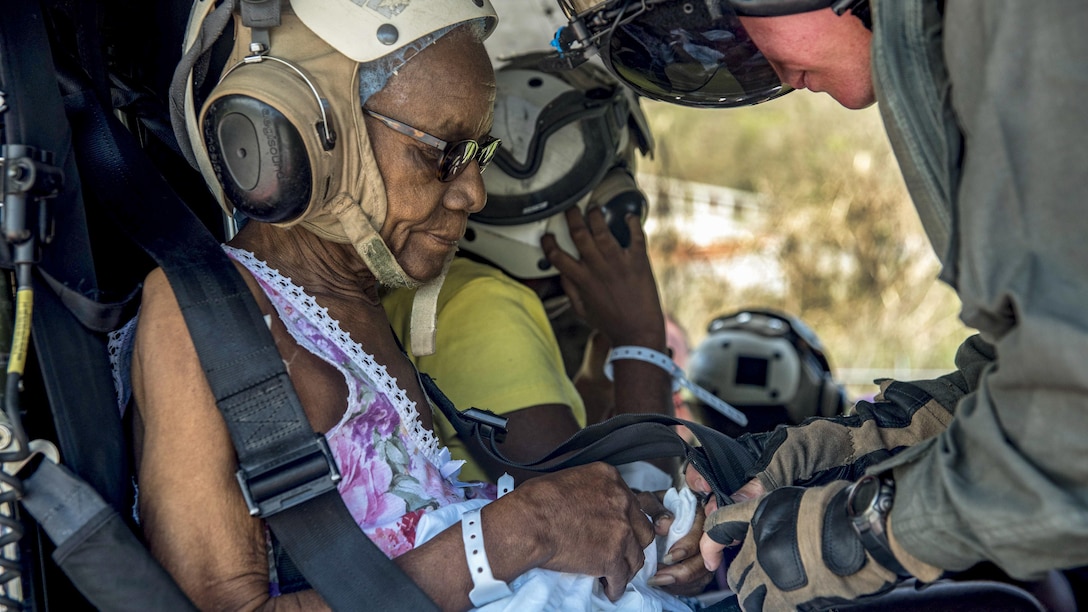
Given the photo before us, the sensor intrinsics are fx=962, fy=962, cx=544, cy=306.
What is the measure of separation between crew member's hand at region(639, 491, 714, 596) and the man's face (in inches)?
35.5

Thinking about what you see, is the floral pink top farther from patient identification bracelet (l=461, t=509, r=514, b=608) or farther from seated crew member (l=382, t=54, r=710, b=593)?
seated crew member (l=382, t=54, r=710, b=593)

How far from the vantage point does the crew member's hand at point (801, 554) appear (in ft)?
4.99

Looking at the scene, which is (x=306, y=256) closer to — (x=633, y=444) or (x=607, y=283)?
(x=633, y=444)

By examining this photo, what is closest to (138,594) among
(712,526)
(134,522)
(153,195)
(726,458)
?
(134,522)

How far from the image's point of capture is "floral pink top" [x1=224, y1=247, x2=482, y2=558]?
186 centimetres

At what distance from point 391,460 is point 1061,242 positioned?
50.3 inches

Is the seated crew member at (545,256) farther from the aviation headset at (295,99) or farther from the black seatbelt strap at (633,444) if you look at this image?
the aviation headset at (295,99)

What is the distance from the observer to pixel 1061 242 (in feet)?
3.84

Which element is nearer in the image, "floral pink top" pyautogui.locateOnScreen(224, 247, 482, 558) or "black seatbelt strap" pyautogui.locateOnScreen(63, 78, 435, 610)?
"black seatbelt strap" pyautogui.locateOnScreen(63, 78, 435, 610)

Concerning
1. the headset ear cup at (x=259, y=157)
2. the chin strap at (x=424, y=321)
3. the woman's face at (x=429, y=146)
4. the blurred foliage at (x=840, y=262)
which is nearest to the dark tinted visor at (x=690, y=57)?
the woman's face at (x=429, y=146)

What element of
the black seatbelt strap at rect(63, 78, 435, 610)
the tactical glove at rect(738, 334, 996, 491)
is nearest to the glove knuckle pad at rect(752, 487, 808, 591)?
the tactical glove at rect(738, 334, 996, 491)

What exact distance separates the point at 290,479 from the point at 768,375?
115 inches

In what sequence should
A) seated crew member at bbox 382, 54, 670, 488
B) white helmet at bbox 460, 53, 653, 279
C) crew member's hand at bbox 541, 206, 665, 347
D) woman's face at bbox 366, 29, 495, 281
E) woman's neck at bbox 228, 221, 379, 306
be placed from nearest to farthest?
woman's face at bbox 366, 29, 495, 281
woman's neck at bbox 228, 221, 379, 306
seated crew member at bbox 382, 54, 670, 488
white helmet at bbox 460, 53, 653, 279
crew member's hand at bbox 541, 206, 665, 347

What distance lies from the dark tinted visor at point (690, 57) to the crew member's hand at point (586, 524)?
90 cm
